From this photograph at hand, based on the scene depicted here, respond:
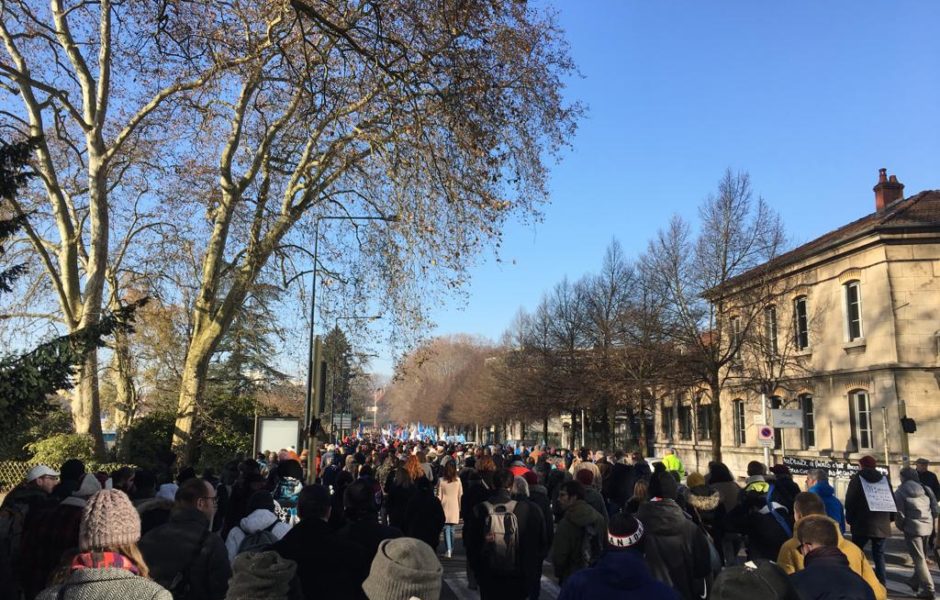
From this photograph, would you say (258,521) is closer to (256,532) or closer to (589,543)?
(256,532)

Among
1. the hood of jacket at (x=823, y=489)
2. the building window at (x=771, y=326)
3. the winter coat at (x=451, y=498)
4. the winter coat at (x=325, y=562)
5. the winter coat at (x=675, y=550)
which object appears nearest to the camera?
the winter coat at (x=325, y=562)

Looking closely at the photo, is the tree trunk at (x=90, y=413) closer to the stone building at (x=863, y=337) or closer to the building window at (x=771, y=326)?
the stone building at (x=863, y=337)

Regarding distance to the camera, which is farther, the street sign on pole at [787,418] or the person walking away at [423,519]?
the street sign on pole at [787,418]

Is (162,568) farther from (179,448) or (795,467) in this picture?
(795,467)

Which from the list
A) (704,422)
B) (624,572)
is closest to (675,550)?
(624,572)

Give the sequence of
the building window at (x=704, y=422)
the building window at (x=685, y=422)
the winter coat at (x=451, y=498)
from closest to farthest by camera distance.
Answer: the winter coat at (x=451, y=498)
the building window at (x=704, y=422)
the building window at (x=685, y=422)

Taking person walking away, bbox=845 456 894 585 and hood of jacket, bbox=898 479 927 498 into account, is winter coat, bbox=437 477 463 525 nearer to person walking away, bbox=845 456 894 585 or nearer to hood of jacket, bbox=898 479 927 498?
person walking away, bbox=845 456 894 585

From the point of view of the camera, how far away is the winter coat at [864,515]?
957 centimetres

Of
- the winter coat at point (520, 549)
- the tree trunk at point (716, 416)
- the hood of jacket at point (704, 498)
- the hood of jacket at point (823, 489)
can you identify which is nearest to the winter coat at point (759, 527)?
the hood of jacket at point (704, 498)

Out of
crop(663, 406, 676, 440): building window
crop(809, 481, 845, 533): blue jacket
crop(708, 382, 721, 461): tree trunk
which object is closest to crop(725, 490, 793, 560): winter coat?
crop(809, 481, 845, 533): blue jacket

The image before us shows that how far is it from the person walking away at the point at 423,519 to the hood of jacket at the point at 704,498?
126 inches

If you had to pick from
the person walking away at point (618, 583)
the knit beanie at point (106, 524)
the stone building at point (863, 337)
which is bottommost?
the person walking away at point (618, 583)

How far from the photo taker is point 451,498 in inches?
493

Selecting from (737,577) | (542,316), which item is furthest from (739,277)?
(737,577)
